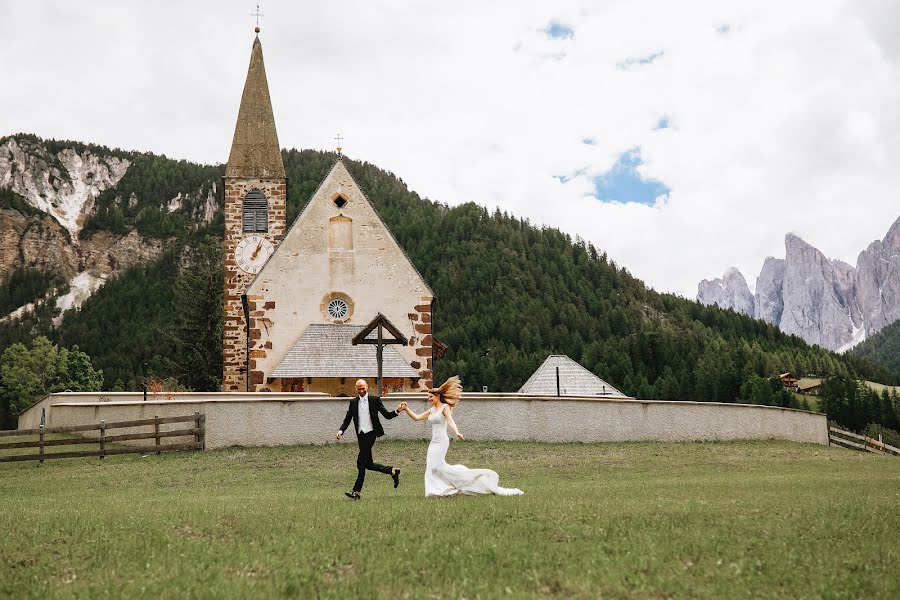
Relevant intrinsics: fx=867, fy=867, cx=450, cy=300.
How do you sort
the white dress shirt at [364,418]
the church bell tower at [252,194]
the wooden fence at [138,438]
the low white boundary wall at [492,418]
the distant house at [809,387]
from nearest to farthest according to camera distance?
the white dress shirt at [364,418] → the wooden fence at [138,438] → the low white boundary wall at [492,418] → the church bell tower at [252,194] → the distant house at [809,387]

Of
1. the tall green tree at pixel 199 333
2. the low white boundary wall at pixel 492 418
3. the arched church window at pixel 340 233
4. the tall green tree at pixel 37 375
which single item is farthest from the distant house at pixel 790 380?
the arched church window at pixel 340 233

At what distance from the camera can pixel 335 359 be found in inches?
1217

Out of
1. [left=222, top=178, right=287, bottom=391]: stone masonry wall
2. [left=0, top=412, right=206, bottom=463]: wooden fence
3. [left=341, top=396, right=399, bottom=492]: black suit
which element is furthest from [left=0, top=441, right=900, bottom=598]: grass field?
[left=222, top=178, right=287, bottom=391]: stone masonry wall

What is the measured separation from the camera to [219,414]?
77.5 feet

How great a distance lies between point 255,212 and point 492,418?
2139 cm

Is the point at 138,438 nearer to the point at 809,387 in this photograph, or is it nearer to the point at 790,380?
the point at 790,380

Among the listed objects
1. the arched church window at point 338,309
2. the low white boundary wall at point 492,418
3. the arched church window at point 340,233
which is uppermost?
the arched church window at point 340,233

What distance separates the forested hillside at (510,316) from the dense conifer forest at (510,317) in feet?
0.81

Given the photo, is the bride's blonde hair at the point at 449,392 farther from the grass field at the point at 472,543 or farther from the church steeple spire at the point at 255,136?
the church steeple spire at the point at 255,136

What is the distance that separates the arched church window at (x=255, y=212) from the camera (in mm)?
41844

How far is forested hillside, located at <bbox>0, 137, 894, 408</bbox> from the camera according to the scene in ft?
375

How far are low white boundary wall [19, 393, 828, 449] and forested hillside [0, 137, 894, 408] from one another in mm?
78377

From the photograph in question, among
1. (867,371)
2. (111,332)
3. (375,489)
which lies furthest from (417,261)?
(375,489)

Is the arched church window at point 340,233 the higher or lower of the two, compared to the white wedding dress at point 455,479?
higher
